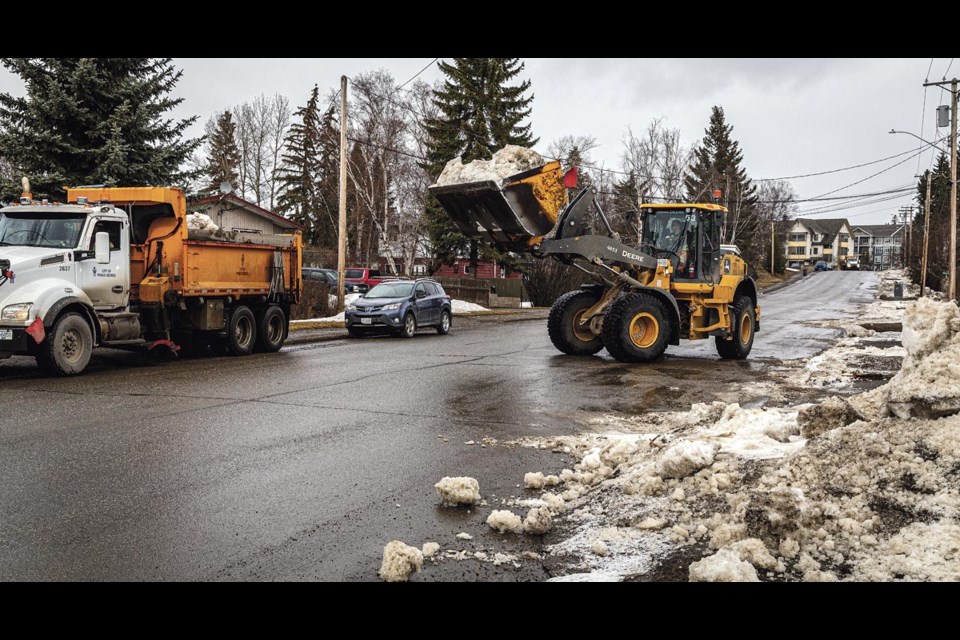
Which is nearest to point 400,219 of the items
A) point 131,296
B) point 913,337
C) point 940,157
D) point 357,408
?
point 131,296

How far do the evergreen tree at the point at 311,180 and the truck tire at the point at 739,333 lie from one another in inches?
1784

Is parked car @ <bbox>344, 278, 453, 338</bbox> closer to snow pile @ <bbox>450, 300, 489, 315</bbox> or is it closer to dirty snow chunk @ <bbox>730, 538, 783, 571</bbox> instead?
snow pile @ <bbox>450, 300, 489, 315</bbox>

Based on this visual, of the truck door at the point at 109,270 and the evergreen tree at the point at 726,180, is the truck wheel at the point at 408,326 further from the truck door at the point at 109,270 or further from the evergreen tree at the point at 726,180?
the evergreen tree at the point at 726,180

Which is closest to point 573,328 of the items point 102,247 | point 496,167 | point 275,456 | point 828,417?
point 496,167

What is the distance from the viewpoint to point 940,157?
258 ft

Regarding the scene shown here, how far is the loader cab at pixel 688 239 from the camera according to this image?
16422 millimetres

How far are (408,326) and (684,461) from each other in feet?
55.7

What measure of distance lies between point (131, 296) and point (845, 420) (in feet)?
42.6

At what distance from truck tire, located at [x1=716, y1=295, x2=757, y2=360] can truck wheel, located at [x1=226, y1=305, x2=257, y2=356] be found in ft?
32.8

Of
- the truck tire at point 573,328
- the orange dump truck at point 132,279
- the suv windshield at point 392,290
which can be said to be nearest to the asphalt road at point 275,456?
the orange dump truck at point 132,279

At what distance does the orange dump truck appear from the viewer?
12484 mm

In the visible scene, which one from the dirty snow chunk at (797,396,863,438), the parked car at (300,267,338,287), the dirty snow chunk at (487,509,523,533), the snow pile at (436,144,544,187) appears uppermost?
the snow pile at (436,144,544,187)

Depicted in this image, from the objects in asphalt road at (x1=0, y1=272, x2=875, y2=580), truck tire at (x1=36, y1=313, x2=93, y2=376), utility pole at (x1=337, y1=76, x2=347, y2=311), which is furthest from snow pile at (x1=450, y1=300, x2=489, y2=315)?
truck tire at (x1=36, y1=313, x2=93, y2=376)

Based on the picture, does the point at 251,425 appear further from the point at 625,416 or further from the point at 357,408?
the point at 625,416
